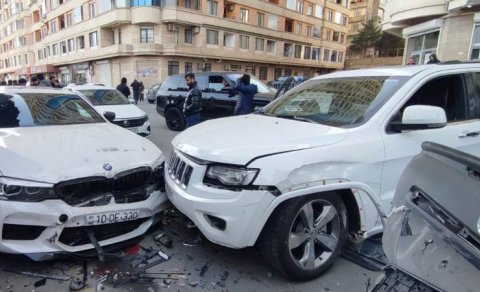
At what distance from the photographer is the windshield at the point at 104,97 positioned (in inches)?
333

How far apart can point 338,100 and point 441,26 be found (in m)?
15.5

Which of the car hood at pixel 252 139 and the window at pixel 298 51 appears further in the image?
the window at pixel 298 51

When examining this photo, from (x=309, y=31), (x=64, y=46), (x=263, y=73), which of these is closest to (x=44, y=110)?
(x=263, y=73)

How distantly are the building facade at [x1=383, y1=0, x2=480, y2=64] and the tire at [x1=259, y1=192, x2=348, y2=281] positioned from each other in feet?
46.4

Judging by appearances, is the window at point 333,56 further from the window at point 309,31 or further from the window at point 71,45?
the window at point 71,45

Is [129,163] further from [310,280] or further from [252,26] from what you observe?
[252,26]

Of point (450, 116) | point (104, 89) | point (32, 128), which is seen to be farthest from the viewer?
point (104, 89)

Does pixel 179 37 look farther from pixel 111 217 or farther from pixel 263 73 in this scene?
pixel 111 217

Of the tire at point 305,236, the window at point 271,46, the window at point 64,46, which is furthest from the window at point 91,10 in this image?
the tire at point 305,236

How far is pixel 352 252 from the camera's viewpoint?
2965 mm

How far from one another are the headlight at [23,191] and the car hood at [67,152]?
0.18 ft

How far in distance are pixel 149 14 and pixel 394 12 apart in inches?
781

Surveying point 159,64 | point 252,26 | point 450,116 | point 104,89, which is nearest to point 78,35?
point 159,64

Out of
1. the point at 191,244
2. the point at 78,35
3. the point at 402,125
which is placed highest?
the point at 78,35
